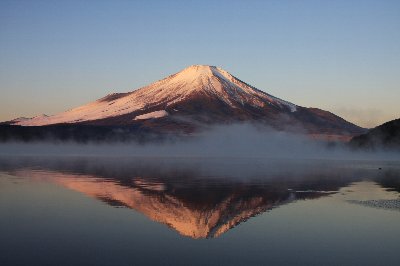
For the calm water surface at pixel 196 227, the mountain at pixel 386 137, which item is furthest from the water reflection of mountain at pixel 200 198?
the mountain at pixel 386 137

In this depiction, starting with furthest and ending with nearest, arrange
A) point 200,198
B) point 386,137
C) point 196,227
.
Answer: point 386,137
point 200,198
point 196,227

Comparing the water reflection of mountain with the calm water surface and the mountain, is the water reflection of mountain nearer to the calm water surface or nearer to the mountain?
the calm water surface

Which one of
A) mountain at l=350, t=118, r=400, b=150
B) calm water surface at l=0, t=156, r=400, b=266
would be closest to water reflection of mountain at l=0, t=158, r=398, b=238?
calm water surface at l=0, t=156, r=400, b=266

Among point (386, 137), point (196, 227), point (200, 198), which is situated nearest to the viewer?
point (196, 227)

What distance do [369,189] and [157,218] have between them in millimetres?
23129

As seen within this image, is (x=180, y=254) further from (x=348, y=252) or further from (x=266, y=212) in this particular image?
(x=266, y=212)

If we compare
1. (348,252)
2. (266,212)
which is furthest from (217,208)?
(348,252)

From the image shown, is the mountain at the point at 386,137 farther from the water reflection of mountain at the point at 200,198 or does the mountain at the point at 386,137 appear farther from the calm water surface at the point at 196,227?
the calm water surface at the point at 196,227

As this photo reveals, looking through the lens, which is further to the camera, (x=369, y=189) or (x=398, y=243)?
(x=369, y=189)

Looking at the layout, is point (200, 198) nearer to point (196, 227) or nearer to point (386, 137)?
point (196, 227)

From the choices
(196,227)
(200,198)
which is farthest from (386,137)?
(196,227)

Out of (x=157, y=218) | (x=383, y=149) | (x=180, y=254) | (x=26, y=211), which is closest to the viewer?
(x=180, y=254)

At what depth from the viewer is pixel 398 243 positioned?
21.1m

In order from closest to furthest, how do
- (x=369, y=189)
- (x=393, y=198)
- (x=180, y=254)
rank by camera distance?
(x=180, y=254)
(x=393, y=198)
(x=369, y=189)
